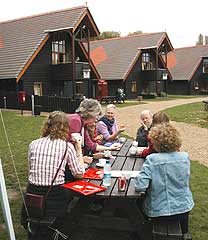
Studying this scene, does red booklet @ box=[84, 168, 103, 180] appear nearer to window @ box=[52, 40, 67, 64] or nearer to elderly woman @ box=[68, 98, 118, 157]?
elderly woman @ box=[68, 98, 118, 157]

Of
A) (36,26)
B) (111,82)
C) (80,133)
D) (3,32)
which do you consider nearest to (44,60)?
(36,26)

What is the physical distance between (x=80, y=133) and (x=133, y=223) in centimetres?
130

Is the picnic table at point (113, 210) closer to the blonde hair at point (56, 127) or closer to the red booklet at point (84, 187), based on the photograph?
the red booklet at point (84, 187)

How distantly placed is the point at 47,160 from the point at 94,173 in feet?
2.04

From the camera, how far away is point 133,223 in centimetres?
344

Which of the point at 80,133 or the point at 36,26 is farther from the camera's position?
the point at 36,26

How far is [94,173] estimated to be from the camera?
3732 millimetres

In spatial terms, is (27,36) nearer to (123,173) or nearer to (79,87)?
(79,87)

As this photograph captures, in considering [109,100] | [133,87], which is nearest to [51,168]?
[109,100]

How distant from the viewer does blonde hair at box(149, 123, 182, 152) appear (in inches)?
127

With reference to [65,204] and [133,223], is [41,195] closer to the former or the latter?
[65,204]

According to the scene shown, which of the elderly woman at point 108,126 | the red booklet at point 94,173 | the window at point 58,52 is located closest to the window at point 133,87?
the window at point 58,52

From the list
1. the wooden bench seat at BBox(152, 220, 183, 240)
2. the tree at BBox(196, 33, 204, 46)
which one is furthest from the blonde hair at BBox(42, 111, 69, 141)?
the tree at BBox(196, 33, 204, 46)

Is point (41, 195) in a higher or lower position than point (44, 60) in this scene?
lower
